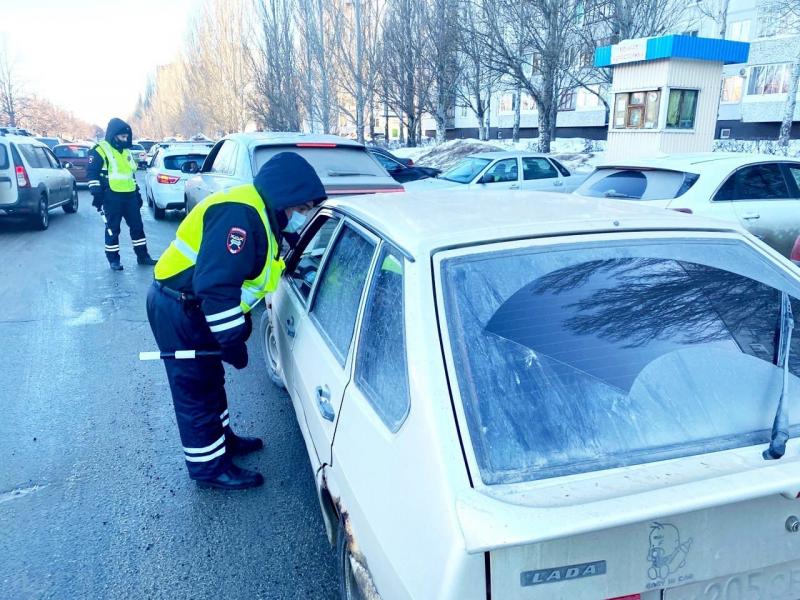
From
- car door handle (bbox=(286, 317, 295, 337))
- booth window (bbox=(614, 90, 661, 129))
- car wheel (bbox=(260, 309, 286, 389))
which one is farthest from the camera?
booth window (bbox=(614, 90, 661, 129))

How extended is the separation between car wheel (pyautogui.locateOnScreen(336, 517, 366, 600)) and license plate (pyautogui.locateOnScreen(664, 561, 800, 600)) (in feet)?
2.92

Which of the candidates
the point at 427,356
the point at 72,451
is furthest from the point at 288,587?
the point at 72,451

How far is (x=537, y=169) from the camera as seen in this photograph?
1145 cm

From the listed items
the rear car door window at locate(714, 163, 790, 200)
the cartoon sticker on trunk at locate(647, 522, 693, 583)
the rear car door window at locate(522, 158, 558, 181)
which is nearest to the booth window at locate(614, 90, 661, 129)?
the rear car door window at locate(522, 158, 558, 181)

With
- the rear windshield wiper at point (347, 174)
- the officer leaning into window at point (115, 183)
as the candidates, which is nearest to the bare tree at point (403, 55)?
the officer leaning into window at point (115, 183)

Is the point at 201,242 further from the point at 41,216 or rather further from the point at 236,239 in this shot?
the point at 41,216

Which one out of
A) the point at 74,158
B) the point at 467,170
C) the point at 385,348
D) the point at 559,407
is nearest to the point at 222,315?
the point at 385,348

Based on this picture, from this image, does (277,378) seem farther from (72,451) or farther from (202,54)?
(202,54)

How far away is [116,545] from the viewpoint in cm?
276

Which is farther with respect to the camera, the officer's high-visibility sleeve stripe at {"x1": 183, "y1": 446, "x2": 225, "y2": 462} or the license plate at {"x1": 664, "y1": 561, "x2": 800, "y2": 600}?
the officer's high-visibility sleeve stripe at {"x1": 183, "y1": 446, "x2": 225, "y2": 462}

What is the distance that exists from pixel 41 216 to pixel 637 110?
13.9 metres

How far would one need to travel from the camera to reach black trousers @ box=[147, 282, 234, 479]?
2.92 m

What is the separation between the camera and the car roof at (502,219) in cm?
189

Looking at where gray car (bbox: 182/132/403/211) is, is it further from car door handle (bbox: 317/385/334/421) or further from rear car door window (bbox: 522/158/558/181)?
rear car door window (bbox: 522/158/558/181)
